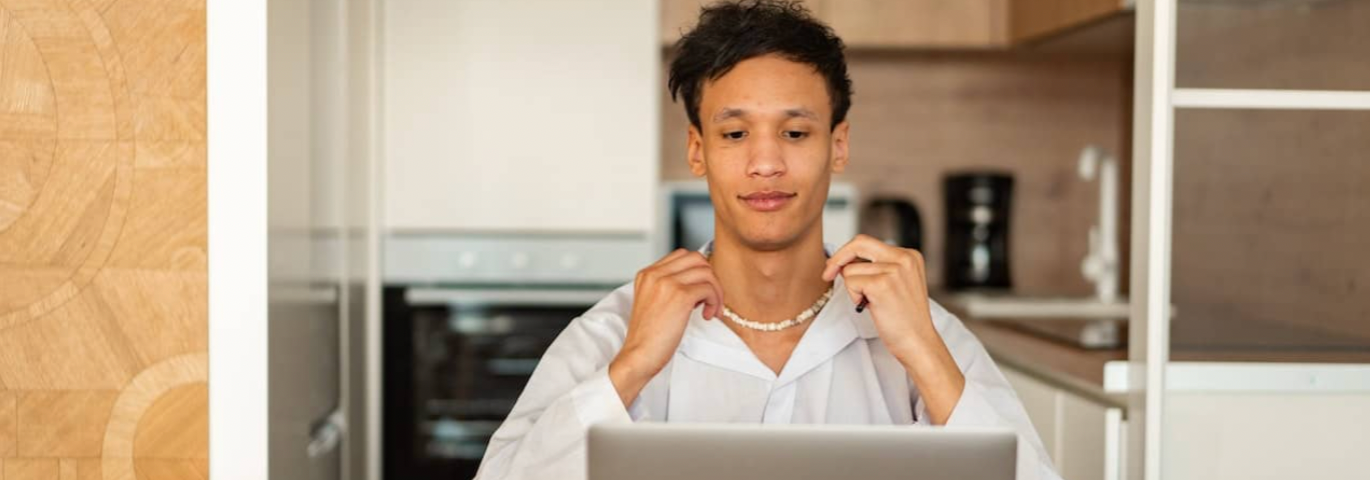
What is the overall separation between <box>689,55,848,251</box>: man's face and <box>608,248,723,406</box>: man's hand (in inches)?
4.5

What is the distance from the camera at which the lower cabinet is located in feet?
6.69

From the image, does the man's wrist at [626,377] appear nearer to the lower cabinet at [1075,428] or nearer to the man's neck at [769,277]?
A: the man's neck at [769,277]

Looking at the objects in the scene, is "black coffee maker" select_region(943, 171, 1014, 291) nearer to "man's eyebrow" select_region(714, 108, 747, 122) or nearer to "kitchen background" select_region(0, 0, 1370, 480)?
"kitchen background" select_region(0, 0, 1370, 480)

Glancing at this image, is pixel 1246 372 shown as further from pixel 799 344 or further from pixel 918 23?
pixel 918 23

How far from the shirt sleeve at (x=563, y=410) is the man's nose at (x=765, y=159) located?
0.95ft

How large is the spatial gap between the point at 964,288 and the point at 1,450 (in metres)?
2.61

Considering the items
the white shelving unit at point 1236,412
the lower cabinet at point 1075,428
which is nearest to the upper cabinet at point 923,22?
the lower cabinet at point 1075,428

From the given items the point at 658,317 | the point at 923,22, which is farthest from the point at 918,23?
the point at 658,317

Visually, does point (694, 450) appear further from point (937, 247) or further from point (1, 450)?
point (937, 247)

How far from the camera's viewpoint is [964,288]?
3.71 meters

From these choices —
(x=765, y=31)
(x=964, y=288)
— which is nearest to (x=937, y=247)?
(x=964, y=288)

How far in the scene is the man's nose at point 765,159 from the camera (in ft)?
5.49

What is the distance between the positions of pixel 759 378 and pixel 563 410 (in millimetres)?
297

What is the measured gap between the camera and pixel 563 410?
1579 millimetres
